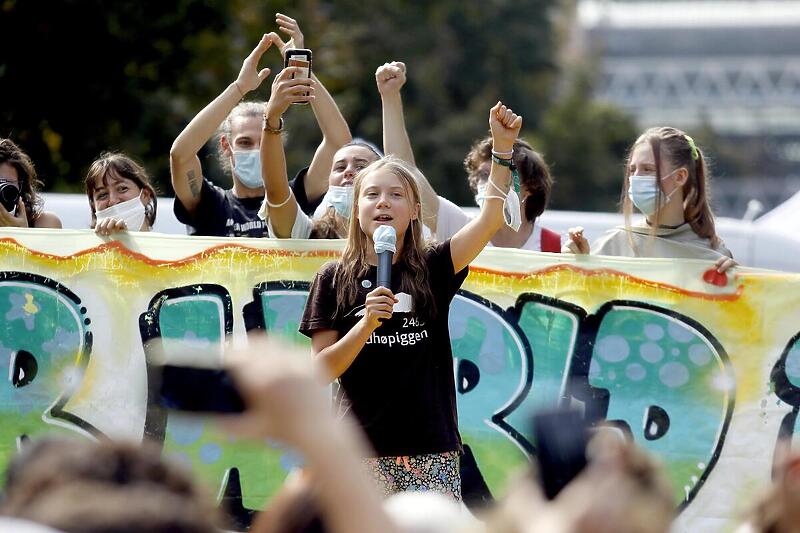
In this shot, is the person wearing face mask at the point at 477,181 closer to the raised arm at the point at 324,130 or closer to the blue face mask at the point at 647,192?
the raised arm at the point at 324,130

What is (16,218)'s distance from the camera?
6.37 m

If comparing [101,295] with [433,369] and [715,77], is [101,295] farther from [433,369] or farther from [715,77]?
[715,77]

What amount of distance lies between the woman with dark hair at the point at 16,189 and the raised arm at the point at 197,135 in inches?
28.9

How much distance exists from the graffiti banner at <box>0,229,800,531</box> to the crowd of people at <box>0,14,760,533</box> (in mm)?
171

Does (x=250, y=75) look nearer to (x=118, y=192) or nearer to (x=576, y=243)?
(x=118, y=192)

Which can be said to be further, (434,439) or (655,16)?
(655,16)

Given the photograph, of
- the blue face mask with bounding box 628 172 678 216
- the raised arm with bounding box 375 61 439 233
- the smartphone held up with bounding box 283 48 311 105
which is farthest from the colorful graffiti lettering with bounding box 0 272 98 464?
the blue face mask with bounding box 628 172 678 216

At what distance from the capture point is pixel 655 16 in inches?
4584

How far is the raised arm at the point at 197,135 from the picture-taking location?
6.09 metres

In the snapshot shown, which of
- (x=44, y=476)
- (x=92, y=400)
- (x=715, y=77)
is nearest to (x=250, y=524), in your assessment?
(x=92, y=400)

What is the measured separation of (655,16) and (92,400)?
115 metres

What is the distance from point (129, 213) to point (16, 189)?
0.53 meters

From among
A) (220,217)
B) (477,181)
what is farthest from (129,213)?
(477,181)

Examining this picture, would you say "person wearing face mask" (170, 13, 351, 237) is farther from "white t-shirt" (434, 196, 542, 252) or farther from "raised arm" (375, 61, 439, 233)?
"white t-shirt" (434, 196, 542, 252)
